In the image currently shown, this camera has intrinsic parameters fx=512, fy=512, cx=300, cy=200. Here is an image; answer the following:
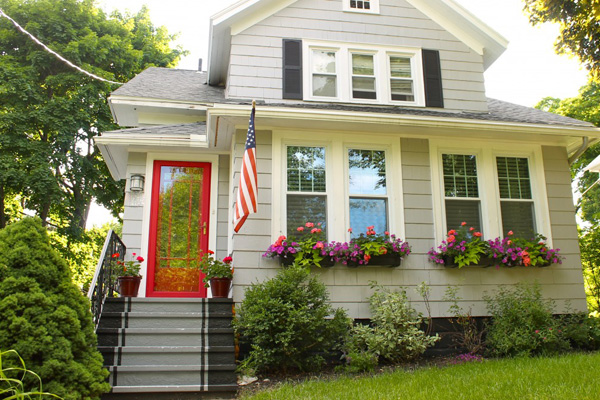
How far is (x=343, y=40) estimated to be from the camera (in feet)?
25.4

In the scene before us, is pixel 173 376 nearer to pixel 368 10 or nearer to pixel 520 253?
pixel 520 253

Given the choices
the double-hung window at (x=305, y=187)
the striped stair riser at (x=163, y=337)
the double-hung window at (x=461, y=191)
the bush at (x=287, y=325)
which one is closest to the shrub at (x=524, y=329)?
the double-hung window at (x=461, y=191)

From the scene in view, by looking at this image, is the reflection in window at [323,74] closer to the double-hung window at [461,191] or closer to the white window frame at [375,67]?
the white window frame at [375,67]

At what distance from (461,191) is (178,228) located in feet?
13.2

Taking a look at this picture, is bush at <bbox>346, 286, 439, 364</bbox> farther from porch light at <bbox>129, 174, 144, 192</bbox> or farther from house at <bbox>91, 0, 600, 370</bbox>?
porch light at <bbox>129, 174, 144, 192</bbox>

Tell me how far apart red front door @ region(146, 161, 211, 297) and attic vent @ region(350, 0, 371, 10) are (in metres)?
3.37

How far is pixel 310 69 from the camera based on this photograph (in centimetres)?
751

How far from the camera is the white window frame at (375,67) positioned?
24.5 ft

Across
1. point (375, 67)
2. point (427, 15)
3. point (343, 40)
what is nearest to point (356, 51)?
point (343, 40)

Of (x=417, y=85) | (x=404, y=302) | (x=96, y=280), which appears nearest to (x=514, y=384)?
(x=404, y=302)

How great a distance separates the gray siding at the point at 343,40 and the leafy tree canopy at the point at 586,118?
10301 millimetres

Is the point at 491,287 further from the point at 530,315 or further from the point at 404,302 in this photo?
the point at 404,302

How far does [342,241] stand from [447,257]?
1.35 m

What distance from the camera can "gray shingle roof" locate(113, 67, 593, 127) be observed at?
6.99 metres
